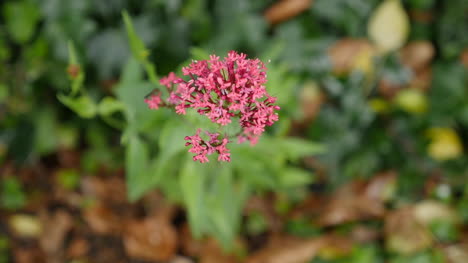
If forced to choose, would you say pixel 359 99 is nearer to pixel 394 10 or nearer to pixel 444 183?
pixel 394 10

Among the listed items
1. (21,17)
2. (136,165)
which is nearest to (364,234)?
(136,165)

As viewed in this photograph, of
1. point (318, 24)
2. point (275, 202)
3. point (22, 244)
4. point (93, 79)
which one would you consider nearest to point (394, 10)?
point (318, 24)

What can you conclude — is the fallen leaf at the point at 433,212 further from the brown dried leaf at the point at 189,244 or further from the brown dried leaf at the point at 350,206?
the brown dried leaf at the point at 189,244

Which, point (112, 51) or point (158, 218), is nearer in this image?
point (112, 51)

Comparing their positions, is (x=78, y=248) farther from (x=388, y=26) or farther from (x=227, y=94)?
(x=388, y=26)

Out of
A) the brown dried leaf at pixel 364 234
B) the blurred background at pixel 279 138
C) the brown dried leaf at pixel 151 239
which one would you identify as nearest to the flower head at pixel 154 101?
the blurred background at pixel 279 138

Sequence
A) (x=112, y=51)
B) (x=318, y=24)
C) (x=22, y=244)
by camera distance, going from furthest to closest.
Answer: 1. (x=22, y=244)
2. (x=318, y=24)
3. (x=112, y=51)

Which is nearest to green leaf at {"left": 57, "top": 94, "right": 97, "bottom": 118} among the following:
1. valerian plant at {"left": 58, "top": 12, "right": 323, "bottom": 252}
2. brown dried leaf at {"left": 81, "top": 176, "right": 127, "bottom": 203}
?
valerian plant at {"left": 58, "top": 12, "right": 323, "bottom": 252}
